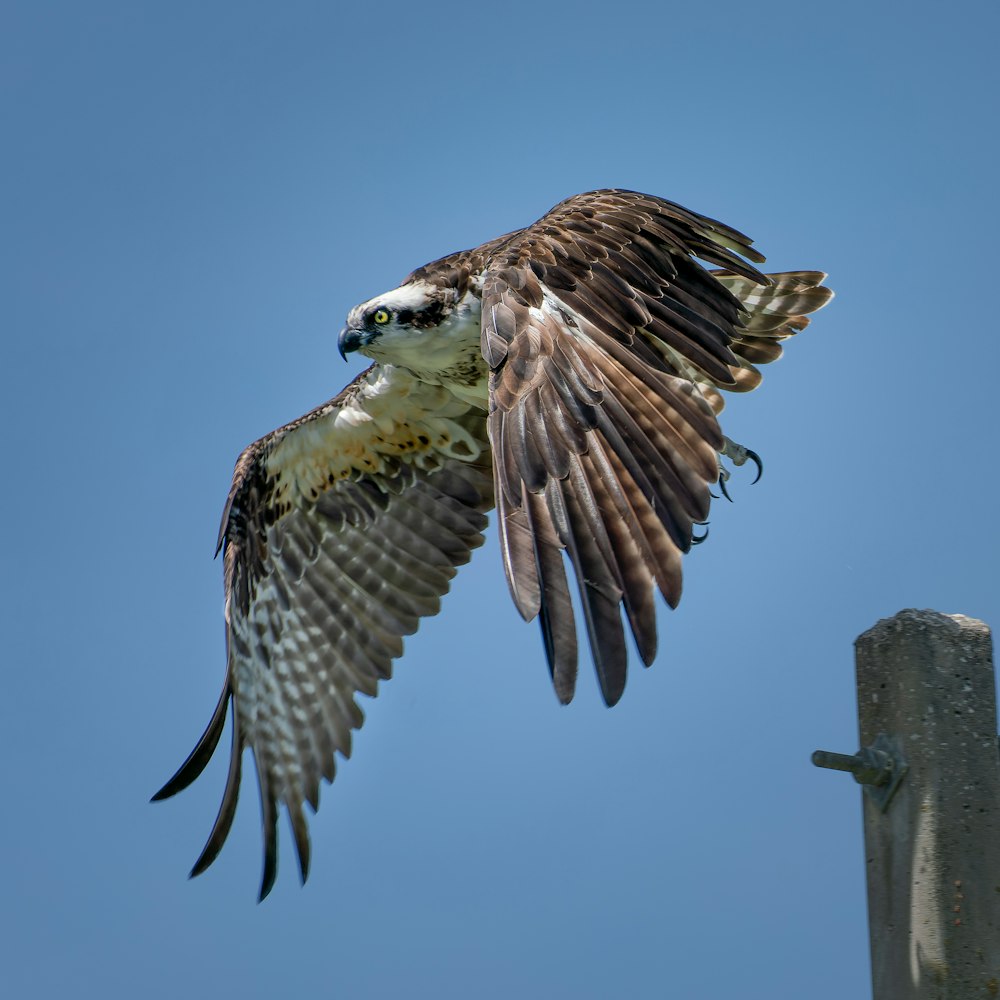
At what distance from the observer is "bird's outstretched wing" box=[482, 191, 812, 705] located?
4.25 m

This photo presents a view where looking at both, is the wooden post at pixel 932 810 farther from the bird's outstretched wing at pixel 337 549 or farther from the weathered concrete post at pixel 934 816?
the bird's outstretched wing at pixel 337 549

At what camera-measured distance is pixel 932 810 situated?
3.69 meters

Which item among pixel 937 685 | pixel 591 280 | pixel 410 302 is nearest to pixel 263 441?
pixel 410 302

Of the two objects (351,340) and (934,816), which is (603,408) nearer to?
(934,816)

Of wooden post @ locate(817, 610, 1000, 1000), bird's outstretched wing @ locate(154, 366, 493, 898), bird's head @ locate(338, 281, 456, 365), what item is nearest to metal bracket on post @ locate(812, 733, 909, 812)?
wooden post @ locate(817, 610, 1000, 1000)

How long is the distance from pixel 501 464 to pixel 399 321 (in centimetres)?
190

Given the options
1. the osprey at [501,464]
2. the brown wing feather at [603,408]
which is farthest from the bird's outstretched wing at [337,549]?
the brown wing feather at [603,408]

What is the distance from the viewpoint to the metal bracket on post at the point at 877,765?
12.4 ft

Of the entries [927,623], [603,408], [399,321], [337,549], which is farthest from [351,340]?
[927,623]

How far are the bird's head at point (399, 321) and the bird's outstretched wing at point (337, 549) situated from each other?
0.56m

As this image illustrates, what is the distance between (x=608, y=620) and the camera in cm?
412

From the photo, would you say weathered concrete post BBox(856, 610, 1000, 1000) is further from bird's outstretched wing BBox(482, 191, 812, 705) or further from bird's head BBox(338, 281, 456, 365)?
bird's head BBox(338, 281, 456, 365)

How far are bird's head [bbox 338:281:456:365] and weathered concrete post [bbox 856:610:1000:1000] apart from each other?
3072mm

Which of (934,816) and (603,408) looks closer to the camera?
(934,816)
